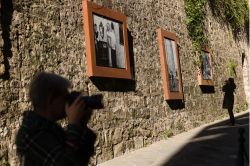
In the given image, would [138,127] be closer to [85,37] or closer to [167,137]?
[167,137]

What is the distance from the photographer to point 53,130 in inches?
73.8

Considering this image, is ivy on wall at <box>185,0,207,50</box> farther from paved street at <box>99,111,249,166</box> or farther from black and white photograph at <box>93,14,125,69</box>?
black and white photograph at <box>93,14,125,69</box>

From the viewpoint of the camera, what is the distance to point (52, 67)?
6.62 m

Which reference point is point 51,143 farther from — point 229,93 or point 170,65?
point 229,93

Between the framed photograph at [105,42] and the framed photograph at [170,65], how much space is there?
7.05ft

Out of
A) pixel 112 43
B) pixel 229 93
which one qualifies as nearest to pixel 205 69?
pixel 229 93

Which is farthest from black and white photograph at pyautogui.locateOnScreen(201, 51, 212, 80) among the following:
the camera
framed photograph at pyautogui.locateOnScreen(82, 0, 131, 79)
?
the camera

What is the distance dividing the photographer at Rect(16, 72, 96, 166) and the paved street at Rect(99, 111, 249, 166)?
509 centimetres

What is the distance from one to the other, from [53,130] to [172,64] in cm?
964

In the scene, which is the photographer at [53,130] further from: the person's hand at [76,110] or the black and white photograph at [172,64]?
the black and white photograph at [172,64]

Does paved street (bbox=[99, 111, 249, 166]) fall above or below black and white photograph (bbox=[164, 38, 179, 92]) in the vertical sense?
below

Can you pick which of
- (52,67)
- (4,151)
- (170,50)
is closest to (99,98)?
(4,151)

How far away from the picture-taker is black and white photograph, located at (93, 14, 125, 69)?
7.80m

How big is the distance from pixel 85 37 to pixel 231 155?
3243mm
